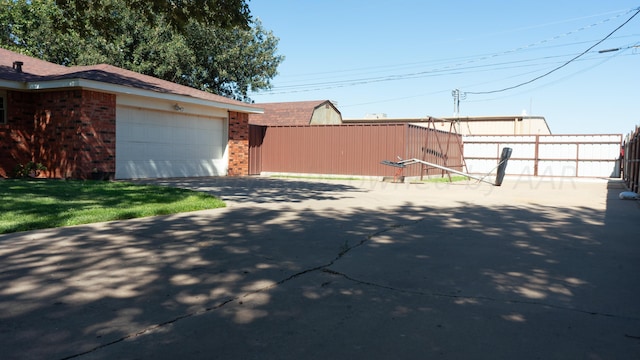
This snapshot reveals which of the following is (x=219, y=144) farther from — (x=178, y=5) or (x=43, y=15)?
(x=43, y=15)

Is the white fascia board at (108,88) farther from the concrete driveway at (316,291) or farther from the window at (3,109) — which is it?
the concrete driveway at (316,291)

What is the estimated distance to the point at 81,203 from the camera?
8.94 metres

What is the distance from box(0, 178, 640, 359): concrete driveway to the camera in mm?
3158

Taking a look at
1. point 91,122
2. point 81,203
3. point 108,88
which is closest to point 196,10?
point 108,88

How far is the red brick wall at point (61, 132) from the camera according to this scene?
14906 mm

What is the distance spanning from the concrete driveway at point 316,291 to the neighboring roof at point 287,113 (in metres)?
25.5

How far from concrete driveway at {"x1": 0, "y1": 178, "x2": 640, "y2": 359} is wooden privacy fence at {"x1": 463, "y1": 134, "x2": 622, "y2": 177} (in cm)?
1956

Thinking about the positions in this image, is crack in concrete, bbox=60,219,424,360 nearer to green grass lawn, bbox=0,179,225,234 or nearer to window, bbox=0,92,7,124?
green grass lawn, bbox=0,179,225,234

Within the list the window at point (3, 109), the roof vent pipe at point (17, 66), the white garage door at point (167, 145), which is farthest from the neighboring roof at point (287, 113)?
the window at point (3, 109)

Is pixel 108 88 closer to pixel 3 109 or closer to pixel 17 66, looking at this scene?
pixel 3 109

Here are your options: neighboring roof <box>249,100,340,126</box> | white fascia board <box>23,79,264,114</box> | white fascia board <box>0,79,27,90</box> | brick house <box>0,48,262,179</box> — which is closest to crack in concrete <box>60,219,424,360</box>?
white fascia board <box>23,79,264,114</box>

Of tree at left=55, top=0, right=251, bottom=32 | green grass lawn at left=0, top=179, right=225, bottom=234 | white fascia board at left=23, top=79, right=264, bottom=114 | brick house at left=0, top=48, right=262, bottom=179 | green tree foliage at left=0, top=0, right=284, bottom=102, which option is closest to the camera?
green grass lawn at left=0, top=179, right=225, bottom=234

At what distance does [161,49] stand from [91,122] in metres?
16.2

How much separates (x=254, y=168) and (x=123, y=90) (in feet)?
27.5
